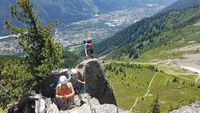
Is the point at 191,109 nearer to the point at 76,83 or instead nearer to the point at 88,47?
the point at 76,83

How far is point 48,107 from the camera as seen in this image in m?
43.5

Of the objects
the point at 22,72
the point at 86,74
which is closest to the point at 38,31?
the point at 22,72

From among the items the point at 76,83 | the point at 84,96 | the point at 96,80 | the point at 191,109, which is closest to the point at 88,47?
the point at 96,80

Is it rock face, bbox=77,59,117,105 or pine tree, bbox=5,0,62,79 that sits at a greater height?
pine tree, bbox=5,0,62,79

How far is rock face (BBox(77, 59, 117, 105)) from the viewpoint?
6053 cm

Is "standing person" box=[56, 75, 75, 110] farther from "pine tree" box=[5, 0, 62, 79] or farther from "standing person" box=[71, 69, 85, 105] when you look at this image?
"pine tree" box=[5, 0, 62, 79]

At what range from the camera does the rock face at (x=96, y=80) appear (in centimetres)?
6053

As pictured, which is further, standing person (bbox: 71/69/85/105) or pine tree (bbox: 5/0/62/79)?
pine tree (bbox: 5/0/62/79)

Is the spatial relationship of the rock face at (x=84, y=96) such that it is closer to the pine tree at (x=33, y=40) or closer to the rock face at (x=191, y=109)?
the pine tree at (x=33, y=40)

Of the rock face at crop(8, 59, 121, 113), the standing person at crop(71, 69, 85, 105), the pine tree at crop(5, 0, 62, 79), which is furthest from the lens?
the pine tree at crop(5, 0, 62, 79)

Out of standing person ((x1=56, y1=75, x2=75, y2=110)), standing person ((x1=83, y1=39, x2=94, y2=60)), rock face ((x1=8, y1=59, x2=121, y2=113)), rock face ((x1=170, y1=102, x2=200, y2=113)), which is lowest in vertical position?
rock face ((x1=170, y1=102, x2=200, y2=113))

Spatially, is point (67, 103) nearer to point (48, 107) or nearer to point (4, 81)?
point (48, 107)

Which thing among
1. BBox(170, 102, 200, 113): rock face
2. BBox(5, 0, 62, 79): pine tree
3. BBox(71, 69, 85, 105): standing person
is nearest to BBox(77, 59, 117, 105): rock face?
BBox(71, 69, 85, 105): standing person

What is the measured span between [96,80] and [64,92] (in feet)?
66.6
